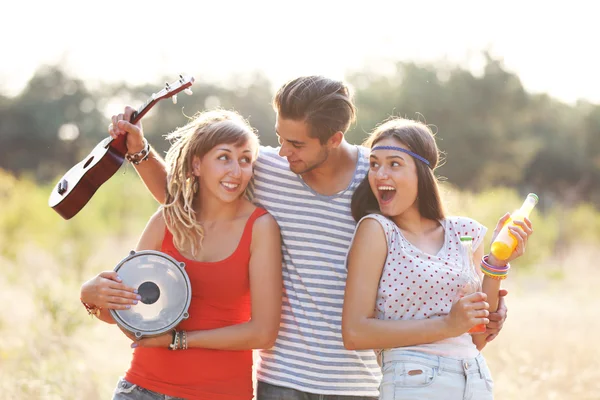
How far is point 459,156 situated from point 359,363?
25341mm

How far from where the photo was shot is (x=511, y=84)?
29.3m

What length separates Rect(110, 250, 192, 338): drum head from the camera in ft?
10.9

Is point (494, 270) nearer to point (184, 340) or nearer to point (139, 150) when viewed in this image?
point (184, 340)

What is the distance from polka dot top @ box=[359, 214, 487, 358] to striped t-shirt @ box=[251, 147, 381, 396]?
1.19 feet

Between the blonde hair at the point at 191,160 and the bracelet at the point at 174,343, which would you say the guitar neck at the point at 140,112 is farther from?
the bracelet at the point at 174,343

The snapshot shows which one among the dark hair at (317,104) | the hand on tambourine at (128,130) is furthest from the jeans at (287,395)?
the hand on tambourine at (128,130)

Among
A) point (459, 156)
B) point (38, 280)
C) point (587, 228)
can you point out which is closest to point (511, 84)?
point (459, 156)

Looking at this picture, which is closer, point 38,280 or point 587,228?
→ point 38,280

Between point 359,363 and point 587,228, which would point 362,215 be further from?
point 587,228

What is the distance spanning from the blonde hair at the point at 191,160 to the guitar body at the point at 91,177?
0.25 metres

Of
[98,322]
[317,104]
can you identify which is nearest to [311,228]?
[317,104]

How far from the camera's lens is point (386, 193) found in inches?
132

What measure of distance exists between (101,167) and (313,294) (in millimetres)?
1130

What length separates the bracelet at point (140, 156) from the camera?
12.4ft
